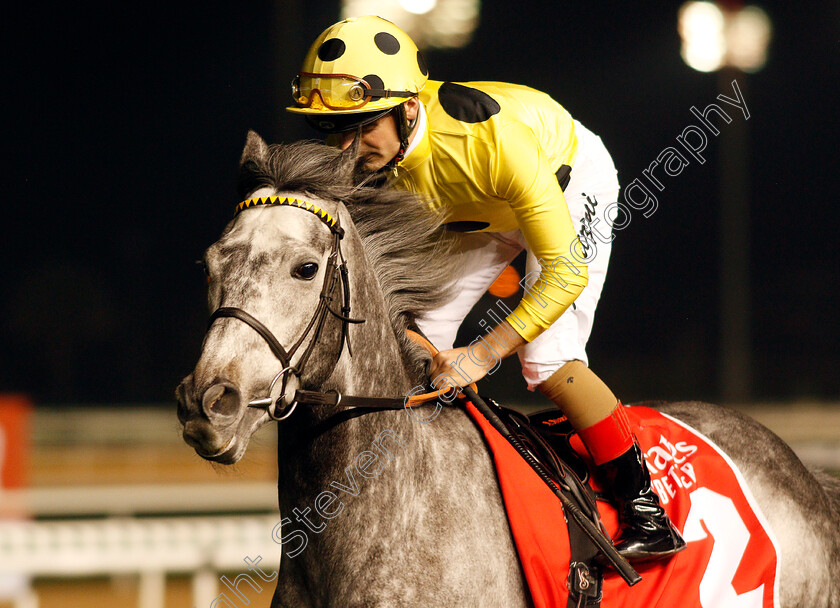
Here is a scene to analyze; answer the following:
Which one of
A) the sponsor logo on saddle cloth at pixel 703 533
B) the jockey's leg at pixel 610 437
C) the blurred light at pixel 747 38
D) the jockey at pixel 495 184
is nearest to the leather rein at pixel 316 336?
the jockey at pixel 495 184

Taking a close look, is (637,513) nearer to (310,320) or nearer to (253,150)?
(310,320)

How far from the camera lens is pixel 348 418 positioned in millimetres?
1800

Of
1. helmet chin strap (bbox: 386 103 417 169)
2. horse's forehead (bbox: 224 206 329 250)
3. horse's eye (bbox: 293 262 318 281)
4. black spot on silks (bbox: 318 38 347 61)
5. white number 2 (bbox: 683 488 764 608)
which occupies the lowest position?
white number 2 (bbox: 683 488 764 608)

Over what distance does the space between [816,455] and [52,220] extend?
17.0 meters

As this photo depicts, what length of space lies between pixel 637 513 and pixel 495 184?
87cm

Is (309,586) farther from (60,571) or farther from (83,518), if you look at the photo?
(83,518)

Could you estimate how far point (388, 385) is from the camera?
6.26 feet

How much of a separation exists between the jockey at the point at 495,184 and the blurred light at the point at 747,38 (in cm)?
866

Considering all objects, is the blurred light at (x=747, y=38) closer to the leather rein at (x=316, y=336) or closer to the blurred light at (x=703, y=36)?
the blurred light at (x=703, y=36)

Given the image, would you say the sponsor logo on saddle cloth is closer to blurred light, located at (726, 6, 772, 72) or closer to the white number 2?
the white number 2

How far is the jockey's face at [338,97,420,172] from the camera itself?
2021mm

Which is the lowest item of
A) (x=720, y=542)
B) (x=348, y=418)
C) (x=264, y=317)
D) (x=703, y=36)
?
(x=703, y=36)

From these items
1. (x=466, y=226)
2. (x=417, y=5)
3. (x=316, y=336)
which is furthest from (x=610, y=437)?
Result: (x=417, y=5)

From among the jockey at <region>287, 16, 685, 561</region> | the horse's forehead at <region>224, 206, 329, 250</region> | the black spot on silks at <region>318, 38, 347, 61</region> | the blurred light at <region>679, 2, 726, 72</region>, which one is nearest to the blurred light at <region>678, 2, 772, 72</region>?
the blurred light at <region>679, 2, 726, 72</region>
